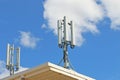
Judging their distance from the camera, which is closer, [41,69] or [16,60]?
[41,69]

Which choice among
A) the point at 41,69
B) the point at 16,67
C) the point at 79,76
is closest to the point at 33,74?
the point at 41,69

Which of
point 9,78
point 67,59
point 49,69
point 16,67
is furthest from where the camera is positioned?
point 16,67

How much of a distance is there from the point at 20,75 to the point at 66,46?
16.8 feet

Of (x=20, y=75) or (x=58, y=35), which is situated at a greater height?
(x=58, y=35)

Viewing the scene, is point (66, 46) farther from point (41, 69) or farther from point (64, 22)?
point (41, 69)

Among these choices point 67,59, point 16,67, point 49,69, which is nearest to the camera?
point 49,69

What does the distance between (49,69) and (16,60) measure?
12434 millimetres

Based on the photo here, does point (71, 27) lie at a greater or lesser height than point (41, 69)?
greater

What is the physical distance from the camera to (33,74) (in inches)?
631

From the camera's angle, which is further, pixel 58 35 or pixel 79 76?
pixel 58 35

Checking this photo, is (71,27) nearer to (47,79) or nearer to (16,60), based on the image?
(47,79)

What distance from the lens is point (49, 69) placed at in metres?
15.5

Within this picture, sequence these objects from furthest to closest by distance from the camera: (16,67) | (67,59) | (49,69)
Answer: (16,67) < (67,59) < (49,69)

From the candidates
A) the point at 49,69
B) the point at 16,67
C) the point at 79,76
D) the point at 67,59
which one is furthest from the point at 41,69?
the point at 16,67
